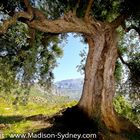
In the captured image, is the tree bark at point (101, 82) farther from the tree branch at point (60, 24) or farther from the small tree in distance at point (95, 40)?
the tree branch at point (60, 24)

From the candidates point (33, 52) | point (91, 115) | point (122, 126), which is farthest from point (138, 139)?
point (33, 52)

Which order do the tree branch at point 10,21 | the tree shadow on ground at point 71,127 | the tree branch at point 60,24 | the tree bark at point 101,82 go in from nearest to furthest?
the tree shadow on ground at point 71,127 → the tree branch at point 10,21 → the tree bark at point 101,82 → the tree branch at point 60,24

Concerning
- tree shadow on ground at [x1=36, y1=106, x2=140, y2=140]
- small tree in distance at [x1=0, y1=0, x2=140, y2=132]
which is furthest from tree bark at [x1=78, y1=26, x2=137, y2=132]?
tree shadow on ground at [x1=36, y1=106, x2=140, y2=140]

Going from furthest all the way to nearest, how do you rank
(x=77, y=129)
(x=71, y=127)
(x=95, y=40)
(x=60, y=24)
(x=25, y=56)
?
1. (x=25, y=56)
2. (x=95, y=40)
3. (x=60, y=24)
4. (x=71, y=127)
5. (x=77, y=129)

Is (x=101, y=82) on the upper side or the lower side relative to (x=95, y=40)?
lower

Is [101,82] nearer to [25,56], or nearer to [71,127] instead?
[71,127]

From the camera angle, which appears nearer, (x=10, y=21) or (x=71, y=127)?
(x=71, y=127)

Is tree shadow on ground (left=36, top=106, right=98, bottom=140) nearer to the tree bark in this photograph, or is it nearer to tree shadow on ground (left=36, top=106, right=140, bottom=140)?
tree shadow on ground (left=36, top=106, right=140, bottom=140)

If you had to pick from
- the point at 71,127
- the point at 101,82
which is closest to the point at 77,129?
the point at 71,127

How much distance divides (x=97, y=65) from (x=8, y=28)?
17.3 feet

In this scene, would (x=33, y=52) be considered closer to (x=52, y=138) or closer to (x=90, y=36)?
(x=90, y=36)

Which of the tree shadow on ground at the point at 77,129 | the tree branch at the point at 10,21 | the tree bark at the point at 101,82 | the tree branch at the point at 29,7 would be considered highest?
the tree branch at the point at 29,7

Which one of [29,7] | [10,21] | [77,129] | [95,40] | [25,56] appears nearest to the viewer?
[77,129]

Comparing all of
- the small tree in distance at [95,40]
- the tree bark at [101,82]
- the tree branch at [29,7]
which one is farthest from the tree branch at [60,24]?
the tree bark at [101,82]
